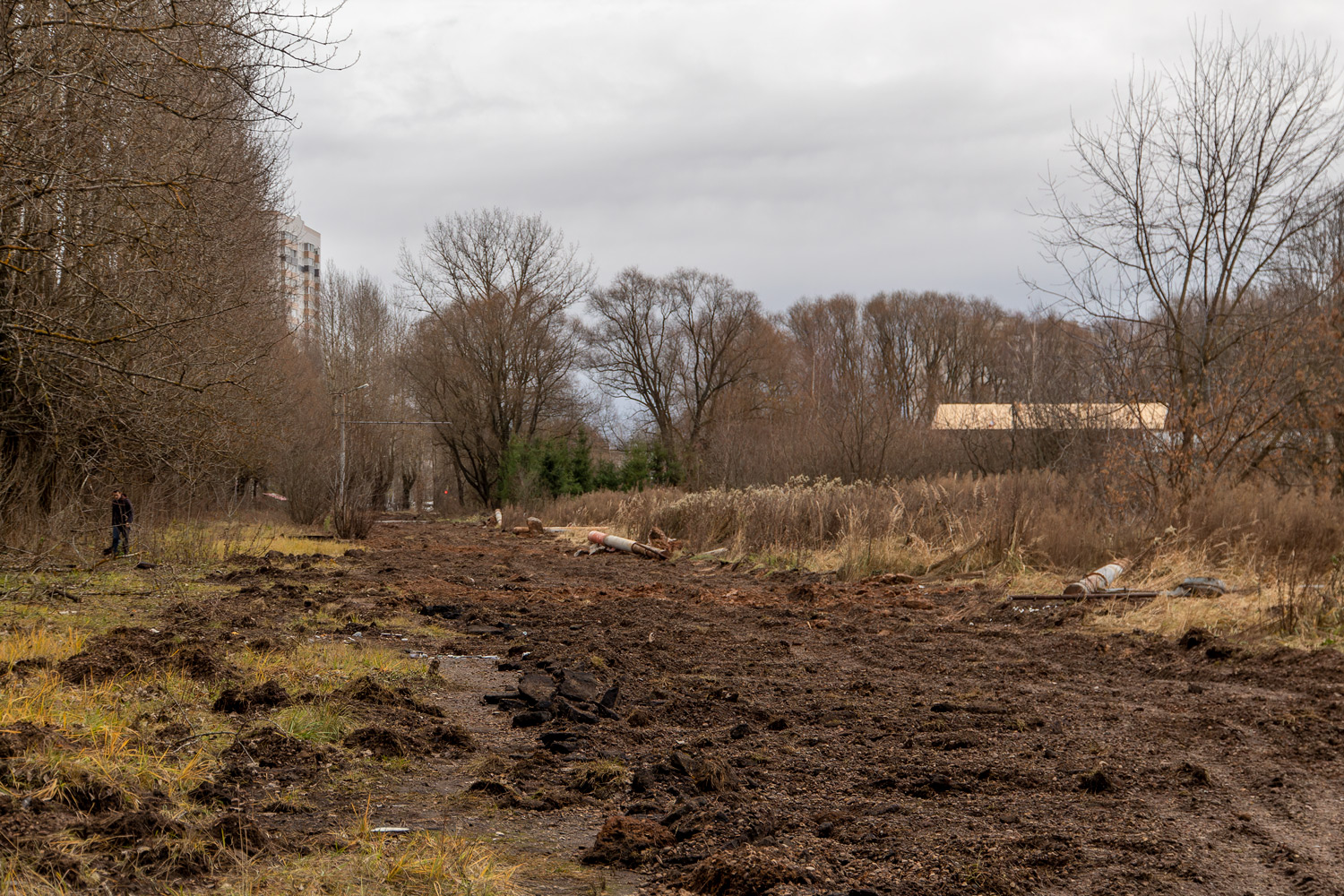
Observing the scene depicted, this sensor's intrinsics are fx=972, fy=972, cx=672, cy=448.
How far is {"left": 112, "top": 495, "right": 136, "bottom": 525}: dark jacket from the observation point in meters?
12.4

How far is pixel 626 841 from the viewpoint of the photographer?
3729 mm

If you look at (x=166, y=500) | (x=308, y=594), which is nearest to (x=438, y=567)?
(x=166, y=500)

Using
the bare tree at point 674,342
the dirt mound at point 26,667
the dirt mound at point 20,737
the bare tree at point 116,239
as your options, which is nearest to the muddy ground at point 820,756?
the dirt mound at point 26,667

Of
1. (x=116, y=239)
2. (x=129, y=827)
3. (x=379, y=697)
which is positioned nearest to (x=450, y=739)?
(x=379, y=697)

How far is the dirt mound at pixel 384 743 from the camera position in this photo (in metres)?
5.01

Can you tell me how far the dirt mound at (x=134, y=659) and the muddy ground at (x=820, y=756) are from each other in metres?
0.04

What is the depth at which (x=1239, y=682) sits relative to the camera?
23.4 ft

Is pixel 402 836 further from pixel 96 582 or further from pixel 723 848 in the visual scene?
pixel 96 582

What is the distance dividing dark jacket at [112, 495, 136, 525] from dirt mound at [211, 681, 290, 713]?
26.1 ft

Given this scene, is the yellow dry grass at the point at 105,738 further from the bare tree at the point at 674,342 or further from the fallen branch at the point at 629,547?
the bare tree at the point at 674,342

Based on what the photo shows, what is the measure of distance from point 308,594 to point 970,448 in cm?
2611

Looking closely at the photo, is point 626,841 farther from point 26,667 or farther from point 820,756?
point 26,667

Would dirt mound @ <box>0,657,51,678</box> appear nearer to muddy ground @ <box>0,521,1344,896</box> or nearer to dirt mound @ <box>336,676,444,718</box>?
muddy ground @ <box>0,521,1344,896</box>

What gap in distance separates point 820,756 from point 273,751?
2747mm
